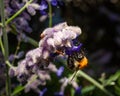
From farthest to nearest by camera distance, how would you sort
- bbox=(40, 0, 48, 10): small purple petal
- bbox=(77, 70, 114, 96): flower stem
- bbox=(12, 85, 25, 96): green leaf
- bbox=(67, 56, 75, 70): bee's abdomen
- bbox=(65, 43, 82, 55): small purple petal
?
bbox=(77, 70, 114, 96): flower stem < bbox=(12, 85, 25, 96): green leaf < bbox=(40, 0, 48, 10): small purple petal < bbox=(67, 56, 75, 70): bee's abdomen < bbox=(65, 43, 82, 55): small purple petal

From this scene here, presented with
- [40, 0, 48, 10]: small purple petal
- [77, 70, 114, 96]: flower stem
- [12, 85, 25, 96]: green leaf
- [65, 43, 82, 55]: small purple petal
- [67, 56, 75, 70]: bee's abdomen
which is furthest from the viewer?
[77, 70, 114, 96]: flower stem

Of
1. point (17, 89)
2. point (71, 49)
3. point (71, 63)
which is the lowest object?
point (17, 89)

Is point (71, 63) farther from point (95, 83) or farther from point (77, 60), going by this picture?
point (95, 83)

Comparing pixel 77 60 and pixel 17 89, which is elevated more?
pixel 77 60

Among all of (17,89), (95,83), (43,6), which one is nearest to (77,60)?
(43,6)

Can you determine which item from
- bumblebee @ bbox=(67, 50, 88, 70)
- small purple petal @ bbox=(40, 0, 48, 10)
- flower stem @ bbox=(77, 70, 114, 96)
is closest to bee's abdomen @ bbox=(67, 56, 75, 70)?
bumblebee @ bbox=(67, 50, 88, 70)

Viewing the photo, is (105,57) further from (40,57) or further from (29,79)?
(40,57)

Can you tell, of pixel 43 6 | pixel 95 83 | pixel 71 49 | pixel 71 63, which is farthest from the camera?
pixel 95 83

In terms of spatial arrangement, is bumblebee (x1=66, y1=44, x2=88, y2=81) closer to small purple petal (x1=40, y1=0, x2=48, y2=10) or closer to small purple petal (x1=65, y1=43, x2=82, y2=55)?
small purple petal (x1=65, y1=43, x2=82, y2=55)

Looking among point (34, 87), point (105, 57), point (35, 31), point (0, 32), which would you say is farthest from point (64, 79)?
point (105, 57)

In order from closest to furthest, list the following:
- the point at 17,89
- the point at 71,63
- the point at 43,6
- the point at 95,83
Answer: the point at 71,63, the point at 43,6, the point at 17,89, the point at 95,83

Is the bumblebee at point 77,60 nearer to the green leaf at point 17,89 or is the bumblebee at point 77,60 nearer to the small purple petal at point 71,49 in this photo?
the small purple petal at point 71,49
